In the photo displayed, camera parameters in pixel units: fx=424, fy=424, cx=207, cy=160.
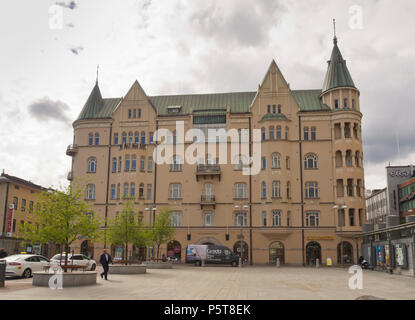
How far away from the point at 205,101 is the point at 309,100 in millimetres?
14763

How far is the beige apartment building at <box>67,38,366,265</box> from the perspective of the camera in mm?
52594

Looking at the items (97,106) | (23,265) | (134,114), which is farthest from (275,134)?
(23,265)

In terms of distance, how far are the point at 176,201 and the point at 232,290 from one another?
35.5 meters

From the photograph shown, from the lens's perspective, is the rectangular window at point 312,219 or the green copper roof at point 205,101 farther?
the green copper roof at point 205,101

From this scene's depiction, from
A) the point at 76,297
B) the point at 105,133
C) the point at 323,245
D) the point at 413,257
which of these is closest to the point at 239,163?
the point at 323,245

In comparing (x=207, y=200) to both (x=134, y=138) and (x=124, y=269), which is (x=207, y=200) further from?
(x=124, y=269)

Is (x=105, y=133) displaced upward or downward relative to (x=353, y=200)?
upward

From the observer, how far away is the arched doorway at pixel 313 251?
171 ft

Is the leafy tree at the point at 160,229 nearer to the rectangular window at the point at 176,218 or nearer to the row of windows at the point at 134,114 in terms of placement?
the rectangular window at the point at 176,218

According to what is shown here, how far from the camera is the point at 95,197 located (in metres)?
57.6

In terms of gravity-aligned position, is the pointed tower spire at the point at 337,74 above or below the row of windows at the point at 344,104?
above

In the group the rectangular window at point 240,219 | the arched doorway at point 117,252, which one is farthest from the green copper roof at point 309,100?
the arched doorway at point 117,252

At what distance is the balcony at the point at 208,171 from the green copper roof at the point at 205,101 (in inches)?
332

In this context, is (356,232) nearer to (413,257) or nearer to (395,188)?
(413,257)
